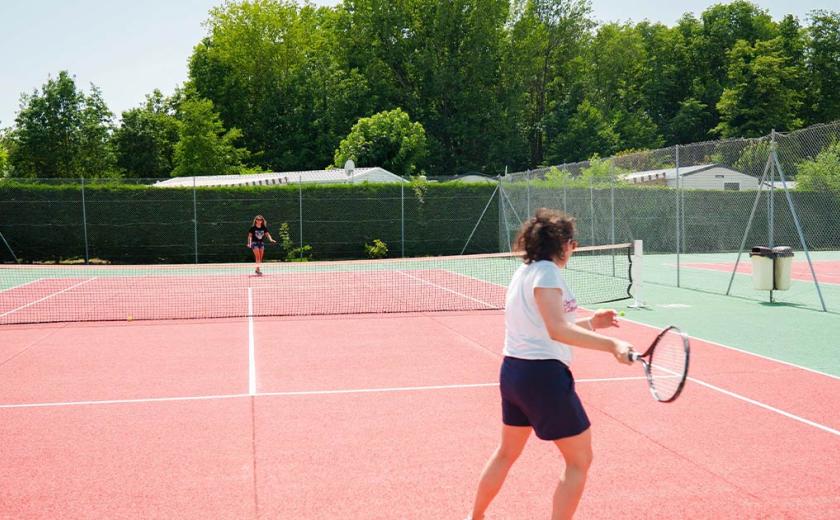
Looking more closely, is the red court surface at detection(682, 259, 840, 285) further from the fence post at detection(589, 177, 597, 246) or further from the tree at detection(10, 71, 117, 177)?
the tree at detection(10, 71, 117, 177)

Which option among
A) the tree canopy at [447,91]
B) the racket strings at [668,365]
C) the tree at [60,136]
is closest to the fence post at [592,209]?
the racket strings at [668,365]

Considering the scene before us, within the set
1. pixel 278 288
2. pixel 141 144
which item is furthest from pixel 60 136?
pixel 278 288

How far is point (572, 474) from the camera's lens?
3574 mm

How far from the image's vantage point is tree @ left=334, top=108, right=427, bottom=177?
39.0 meters

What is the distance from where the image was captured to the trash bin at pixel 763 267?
44.9 ft

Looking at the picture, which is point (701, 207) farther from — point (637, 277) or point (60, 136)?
point (60, 136)

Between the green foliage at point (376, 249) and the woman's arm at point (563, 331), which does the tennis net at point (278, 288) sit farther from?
the woman's arm at point (563, 331)

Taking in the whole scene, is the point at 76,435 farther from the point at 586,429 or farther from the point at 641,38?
the point at 641,38

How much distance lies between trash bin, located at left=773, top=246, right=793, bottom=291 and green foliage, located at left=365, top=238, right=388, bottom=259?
53.9 feet

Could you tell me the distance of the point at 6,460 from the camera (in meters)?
5.50

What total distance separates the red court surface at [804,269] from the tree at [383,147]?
18212 mm

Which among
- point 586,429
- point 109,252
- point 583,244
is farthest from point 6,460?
point 109,252

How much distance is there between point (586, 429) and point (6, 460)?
13.7 ft

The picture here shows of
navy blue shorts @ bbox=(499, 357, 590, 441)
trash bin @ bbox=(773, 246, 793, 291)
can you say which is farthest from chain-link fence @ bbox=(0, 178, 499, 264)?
navy blue shorts @ bbox=(499, 357, 590, 441)
